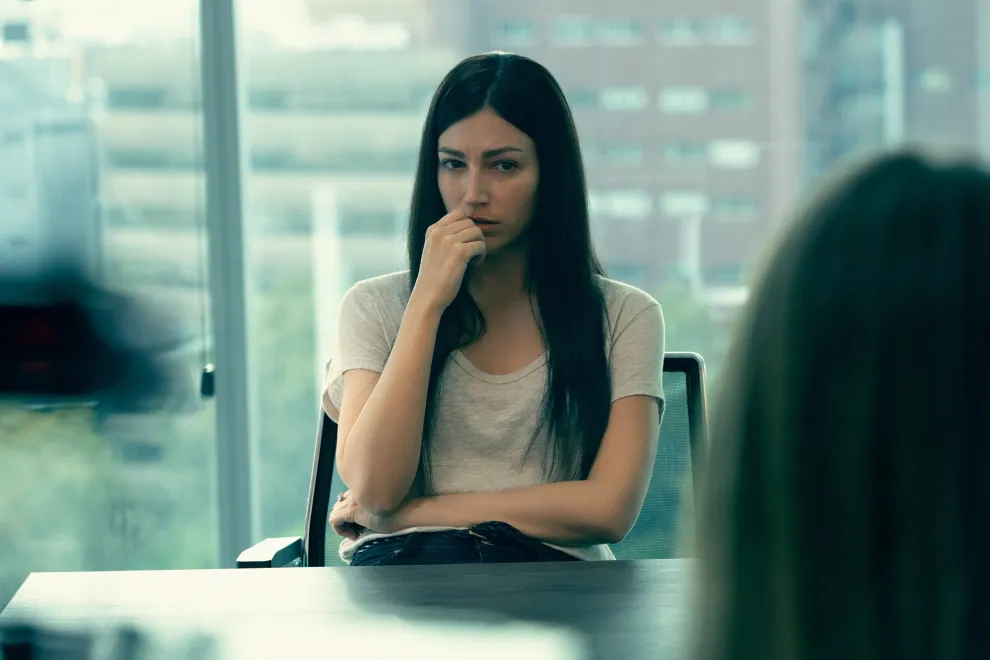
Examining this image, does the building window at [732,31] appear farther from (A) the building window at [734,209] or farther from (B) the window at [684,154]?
(A) the building window at [734,209]

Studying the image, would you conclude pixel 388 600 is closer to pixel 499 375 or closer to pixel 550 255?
pixel 499 375

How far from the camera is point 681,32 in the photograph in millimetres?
2961

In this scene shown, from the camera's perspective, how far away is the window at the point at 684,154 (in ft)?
9.87

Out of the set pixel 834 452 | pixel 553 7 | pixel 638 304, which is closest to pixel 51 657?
pixel 834 452

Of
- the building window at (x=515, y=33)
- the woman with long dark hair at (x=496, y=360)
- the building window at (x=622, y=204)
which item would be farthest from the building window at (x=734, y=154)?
the woman with long dark hair at (x=496, y=360)

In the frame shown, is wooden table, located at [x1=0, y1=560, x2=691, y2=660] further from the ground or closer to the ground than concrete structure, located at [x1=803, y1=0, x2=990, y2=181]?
closer to the ground

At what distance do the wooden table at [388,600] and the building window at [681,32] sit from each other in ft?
6.64

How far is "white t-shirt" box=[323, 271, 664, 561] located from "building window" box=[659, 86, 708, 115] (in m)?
1.36

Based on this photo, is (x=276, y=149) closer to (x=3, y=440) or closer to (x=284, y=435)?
(x=284, y=435)

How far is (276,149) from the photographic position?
311 centimetres

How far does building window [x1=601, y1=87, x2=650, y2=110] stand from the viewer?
300 cm

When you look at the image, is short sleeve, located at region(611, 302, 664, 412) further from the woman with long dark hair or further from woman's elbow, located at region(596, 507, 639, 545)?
woman's elbow, located at region(596, 507, 639, 545)

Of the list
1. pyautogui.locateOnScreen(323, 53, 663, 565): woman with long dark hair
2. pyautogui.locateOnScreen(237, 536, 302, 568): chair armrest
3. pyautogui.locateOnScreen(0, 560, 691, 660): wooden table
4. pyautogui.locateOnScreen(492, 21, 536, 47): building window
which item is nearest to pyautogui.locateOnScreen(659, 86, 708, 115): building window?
pyautogui.locateOnScreen(492, 21, 536, 47): building window

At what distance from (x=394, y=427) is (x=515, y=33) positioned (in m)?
1.74
